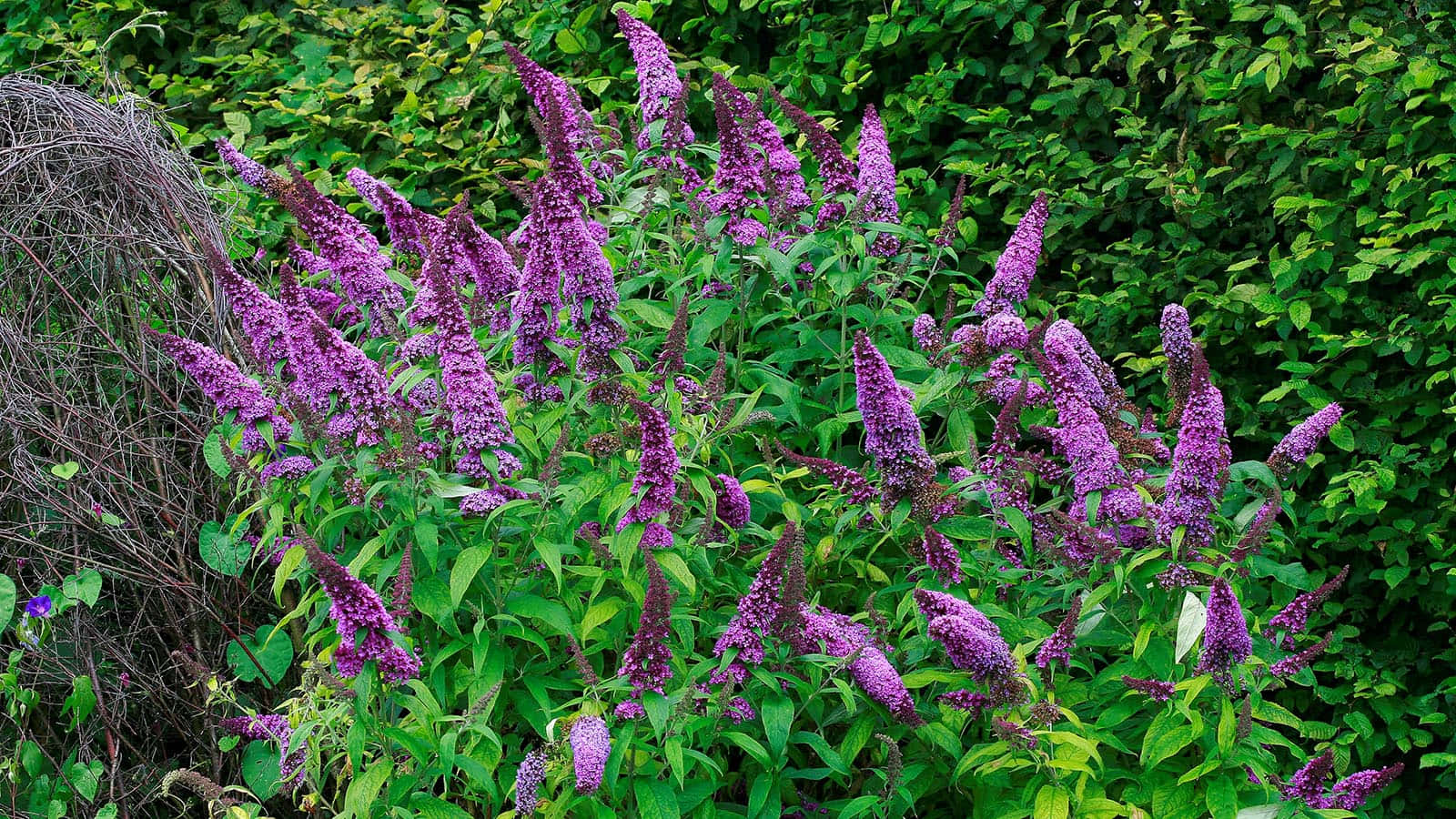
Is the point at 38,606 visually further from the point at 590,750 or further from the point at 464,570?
the point at 590,750

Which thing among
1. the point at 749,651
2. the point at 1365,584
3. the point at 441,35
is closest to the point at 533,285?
the point at 749,651

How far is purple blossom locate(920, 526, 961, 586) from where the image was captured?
9.90 feet

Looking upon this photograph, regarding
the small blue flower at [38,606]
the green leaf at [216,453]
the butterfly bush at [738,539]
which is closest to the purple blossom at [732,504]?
the butterfly bush at [738,539]

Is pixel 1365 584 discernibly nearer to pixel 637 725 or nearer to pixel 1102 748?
pixel 1102 748

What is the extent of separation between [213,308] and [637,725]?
8.76 feet

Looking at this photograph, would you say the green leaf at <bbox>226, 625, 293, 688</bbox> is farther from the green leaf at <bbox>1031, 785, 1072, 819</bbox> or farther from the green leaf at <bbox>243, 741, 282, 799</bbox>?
the green leaf at <bbox>1031, 785, 1072, 819</bbox>

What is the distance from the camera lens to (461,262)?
11.5 feet

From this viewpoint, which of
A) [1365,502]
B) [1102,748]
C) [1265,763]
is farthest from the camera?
[1365,502]

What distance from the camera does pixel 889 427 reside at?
2.93 metres

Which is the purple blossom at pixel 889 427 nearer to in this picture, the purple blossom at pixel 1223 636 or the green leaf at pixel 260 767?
the purple blossom at pixel 1223 636

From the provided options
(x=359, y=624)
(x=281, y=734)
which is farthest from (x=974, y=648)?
(x=281, y=734)

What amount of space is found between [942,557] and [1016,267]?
0.90 meters

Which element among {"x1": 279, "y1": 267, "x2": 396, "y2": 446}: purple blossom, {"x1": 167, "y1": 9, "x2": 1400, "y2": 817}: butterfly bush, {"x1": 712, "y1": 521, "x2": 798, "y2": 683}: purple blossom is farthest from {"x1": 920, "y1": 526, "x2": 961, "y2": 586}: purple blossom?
{"x1": 279, "y1": 267, "x2": 396, "y2": 446}: purple blossom

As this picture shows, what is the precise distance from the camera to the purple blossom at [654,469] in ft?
8.91
